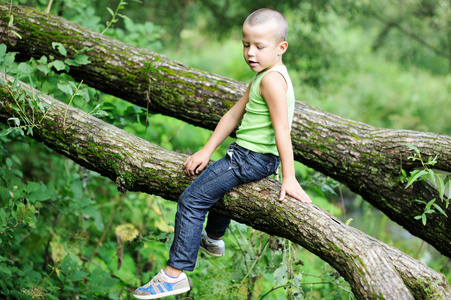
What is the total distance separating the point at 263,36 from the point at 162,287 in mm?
1440

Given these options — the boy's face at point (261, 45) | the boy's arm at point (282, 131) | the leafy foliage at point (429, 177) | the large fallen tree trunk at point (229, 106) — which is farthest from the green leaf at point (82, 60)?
the leafy foliage at point (429, 177)

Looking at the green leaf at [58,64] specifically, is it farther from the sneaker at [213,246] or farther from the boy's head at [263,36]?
the sneaker at [213,246]

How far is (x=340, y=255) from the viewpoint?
1998 millimetres

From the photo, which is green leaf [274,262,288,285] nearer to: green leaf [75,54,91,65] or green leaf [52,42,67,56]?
green leaf [75,54,91,65]

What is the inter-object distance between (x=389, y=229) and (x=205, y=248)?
522 centimetres

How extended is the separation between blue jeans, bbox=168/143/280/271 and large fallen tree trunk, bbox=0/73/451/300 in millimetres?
79

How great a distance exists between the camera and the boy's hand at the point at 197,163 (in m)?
2.42

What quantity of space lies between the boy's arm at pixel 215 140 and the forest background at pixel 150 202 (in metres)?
0.67

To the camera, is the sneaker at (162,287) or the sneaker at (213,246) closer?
the sneaker at (162,287)

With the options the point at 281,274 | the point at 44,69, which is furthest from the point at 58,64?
the point at 281,274

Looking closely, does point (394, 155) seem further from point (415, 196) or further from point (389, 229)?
point (389, 229)

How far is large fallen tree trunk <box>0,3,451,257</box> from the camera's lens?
9.26 feet

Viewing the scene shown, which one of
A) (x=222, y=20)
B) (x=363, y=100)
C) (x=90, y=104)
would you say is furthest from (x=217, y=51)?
(x=90, y=104)

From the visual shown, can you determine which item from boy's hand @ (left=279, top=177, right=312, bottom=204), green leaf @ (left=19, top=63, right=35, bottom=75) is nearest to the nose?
boy's hand @ (left=279, top=177, right=312, bottom=204)
